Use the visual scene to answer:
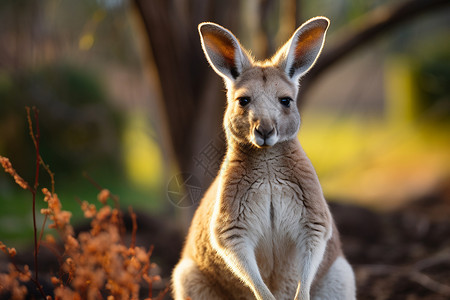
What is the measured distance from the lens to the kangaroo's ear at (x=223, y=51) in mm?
2719

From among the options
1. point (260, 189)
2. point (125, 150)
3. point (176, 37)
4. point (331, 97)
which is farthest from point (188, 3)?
point (331, 97)

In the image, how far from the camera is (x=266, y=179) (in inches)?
105

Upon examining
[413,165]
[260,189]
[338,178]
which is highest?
[260,189]

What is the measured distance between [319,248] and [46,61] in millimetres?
7284

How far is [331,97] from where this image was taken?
12820mm

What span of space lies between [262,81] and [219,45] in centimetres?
30

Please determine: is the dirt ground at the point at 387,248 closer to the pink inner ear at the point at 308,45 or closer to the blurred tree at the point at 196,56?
the blurred tree at the point at 196,56

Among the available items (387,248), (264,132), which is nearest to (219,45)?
(264,132)

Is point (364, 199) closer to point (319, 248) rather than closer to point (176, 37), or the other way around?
point (176, 37)

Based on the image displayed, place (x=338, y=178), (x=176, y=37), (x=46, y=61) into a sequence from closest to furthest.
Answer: (x=176, y=37) → (x=46, y=61) → (x=338, y=178)

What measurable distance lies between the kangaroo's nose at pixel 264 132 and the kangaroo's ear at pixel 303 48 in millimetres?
471

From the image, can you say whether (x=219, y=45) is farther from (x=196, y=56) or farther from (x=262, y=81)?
(x=196, y=56)

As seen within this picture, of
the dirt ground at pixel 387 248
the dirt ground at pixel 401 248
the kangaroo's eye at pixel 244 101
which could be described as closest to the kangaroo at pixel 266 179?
the kangaroo's eye at pixel 244 101

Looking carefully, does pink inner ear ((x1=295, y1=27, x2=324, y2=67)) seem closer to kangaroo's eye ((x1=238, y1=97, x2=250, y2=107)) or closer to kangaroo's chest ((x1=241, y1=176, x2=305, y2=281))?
kangaroo's eye ((x1=238, y1=97, x2=250, y2=107))
